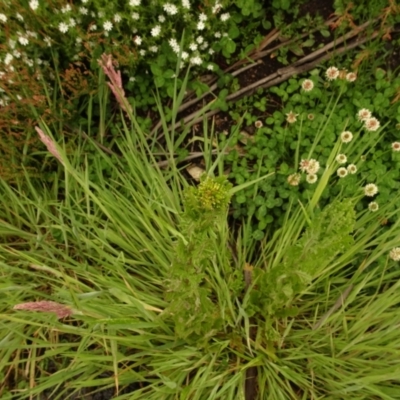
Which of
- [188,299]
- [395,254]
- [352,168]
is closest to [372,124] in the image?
[352,168]

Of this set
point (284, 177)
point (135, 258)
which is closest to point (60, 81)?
point (135, 258)

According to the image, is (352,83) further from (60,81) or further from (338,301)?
(60,81)

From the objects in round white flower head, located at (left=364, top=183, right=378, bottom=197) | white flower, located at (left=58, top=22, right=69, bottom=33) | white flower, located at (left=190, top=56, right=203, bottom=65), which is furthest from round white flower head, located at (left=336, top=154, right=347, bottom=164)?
white flower, located at (left=58, top=22, right=69, bottom=33)

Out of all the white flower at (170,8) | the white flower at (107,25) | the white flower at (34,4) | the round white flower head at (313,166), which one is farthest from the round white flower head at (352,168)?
the white flower at (34,4)

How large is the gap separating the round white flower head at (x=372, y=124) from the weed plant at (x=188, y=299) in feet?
0.54

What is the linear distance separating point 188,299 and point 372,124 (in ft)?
3.61

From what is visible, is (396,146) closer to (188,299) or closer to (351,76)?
(351,76)

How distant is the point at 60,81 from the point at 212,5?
2.41 feet

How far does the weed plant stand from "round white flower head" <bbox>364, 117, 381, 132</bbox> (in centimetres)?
17

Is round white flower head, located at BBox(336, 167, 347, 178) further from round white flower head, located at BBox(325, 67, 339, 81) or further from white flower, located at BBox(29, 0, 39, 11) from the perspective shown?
white flower, located at BBox(29, 0, 39, 11)

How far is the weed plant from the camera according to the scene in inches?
67.6

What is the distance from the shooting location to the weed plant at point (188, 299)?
1.72 meters

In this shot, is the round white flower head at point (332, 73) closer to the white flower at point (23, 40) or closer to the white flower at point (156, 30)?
the white flower at point (156, 30)

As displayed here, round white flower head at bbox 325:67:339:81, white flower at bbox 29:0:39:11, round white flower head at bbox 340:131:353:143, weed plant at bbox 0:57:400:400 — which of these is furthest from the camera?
round white flower head at bbox 325:67:339:81
